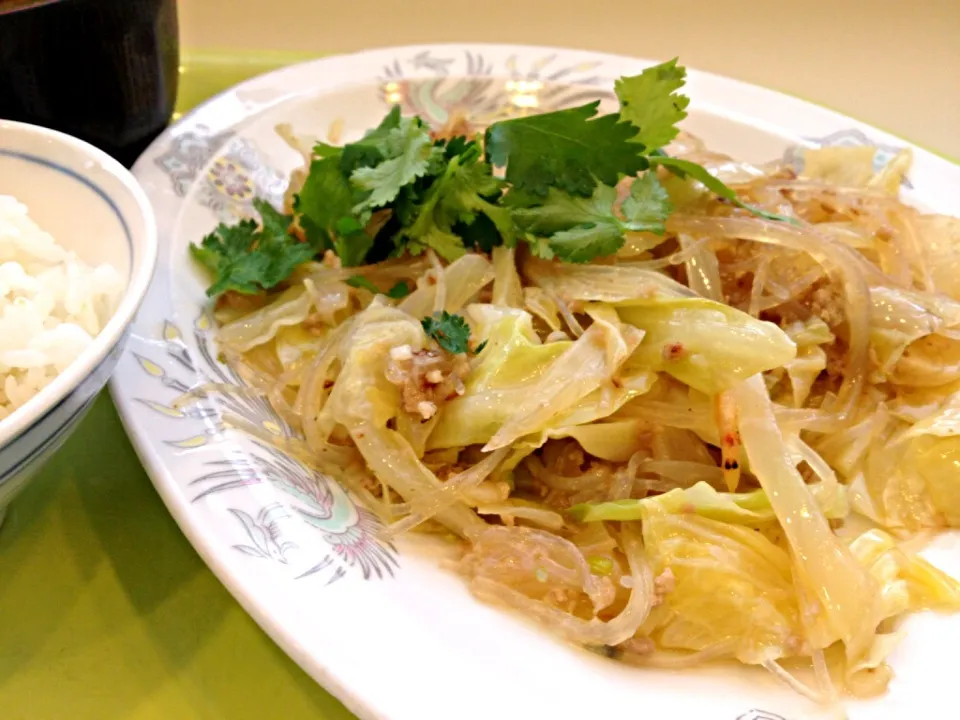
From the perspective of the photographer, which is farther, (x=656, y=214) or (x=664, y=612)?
(x=656, y=214)

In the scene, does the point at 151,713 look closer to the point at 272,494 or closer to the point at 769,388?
the point at 272,494

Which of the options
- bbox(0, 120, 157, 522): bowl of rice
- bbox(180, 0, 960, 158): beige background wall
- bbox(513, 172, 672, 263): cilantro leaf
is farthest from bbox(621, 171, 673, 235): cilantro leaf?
bbox(180, 0, 960, 158): beige background wall

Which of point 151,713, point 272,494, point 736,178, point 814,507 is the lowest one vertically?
point 151,713

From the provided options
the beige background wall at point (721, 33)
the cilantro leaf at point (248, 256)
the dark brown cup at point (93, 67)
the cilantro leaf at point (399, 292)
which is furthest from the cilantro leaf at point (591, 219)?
the beige background wall at point (721, 33)

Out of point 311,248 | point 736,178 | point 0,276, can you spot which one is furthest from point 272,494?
point 736,178

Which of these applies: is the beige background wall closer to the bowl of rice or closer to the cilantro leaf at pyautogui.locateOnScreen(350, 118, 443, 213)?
the cilantro leaf at pyautogui.locateOnScreen(350, 118, 443, 213)
